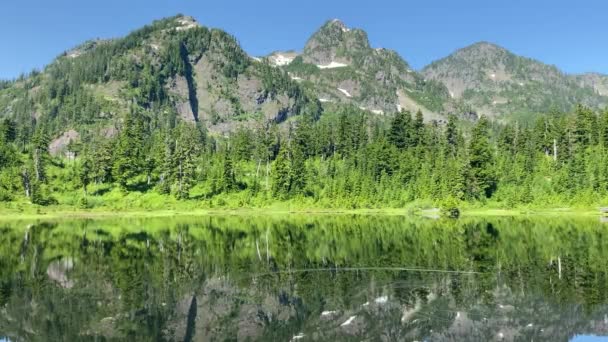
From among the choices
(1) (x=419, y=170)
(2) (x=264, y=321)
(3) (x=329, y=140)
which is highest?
(3) (x=329, y=140)

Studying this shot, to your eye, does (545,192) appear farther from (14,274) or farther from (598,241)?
(14,274)

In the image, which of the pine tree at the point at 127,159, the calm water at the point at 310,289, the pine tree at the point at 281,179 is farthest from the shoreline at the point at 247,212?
the calm water at the point at 310,289

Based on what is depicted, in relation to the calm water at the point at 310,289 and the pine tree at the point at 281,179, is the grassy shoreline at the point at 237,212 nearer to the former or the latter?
the pine tree at the point at 281,179

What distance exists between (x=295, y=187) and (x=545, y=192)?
2522 inches

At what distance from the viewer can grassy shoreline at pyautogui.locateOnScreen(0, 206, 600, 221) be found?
108619mm

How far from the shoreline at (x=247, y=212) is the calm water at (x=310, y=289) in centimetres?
4693

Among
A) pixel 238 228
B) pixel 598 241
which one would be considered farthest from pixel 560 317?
pixel 238 228

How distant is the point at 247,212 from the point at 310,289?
91751mm

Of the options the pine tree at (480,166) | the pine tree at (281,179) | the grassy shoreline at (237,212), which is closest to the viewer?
the grassy shoreline at (237,212)

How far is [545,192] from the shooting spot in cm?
12169

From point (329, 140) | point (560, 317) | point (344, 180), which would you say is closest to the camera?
point (560, 317)

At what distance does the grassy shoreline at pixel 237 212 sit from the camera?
10862 cm

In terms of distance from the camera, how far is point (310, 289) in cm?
3456

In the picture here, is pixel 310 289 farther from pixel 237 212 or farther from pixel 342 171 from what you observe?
pixel 342 171
